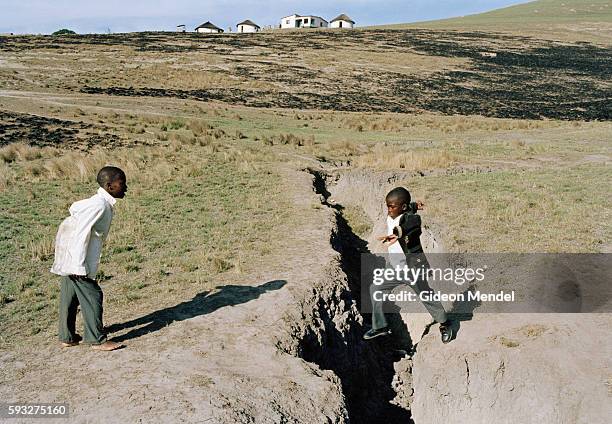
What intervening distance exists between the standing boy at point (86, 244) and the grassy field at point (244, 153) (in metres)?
1.41

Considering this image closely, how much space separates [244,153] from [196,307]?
13.7 m

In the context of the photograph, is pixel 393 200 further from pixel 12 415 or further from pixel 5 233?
pixel 5 233

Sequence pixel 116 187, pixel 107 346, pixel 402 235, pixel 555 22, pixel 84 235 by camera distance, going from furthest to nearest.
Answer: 1. pixel 555 22
2. pixel 402 235
3. pixel 107 346
4. pixel 116 187
5. pixel 84 235

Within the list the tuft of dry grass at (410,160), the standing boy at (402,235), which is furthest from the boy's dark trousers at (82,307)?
the tuft of dry grass at (410,160)

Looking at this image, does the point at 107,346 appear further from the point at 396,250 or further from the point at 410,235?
the point at 410,235

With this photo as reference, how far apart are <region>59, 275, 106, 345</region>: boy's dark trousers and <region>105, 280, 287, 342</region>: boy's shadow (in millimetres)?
421

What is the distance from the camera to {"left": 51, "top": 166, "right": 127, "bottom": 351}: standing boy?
5.66 m

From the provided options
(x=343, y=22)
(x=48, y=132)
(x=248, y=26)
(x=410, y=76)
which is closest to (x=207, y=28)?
(x=248, y=26)

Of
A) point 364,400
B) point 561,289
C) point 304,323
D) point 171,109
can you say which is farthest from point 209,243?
point 171,109

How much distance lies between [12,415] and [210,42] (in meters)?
81.6

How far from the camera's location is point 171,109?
Answer: 35375 mm

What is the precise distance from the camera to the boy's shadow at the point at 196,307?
6.93 meters

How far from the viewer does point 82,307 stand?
6004 millimetres

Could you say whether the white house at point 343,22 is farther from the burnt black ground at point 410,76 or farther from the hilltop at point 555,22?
the burnt black ground at point 410,76
